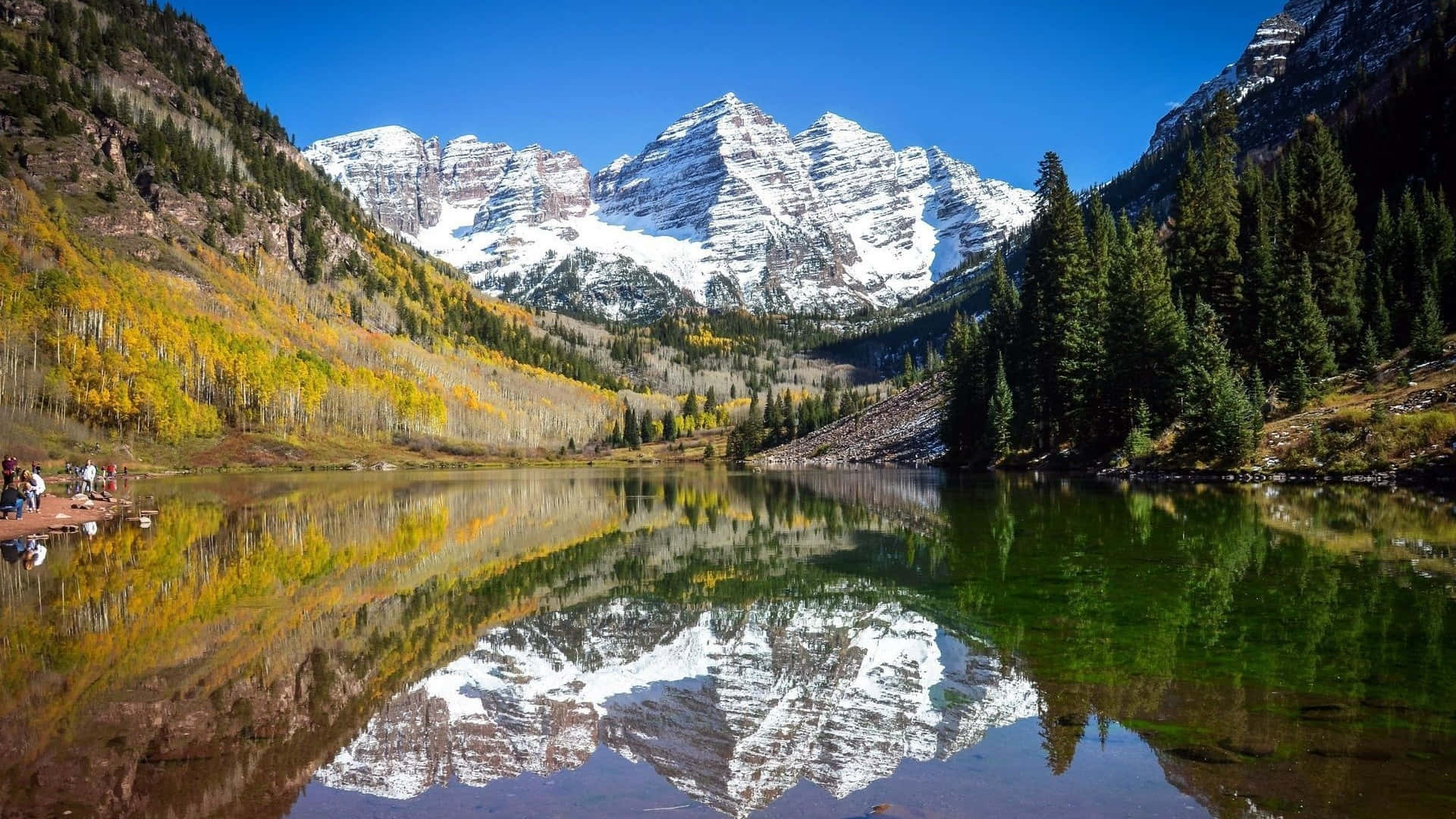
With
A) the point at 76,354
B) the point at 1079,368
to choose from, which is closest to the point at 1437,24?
the point at 1079,368

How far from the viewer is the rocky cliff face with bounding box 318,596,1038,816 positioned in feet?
27.5

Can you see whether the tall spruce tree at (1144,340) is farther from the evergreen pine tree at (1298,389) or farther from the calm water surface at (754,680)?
the calm water surface at (754,680)

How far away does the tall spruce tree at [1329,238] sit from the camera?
188 ft

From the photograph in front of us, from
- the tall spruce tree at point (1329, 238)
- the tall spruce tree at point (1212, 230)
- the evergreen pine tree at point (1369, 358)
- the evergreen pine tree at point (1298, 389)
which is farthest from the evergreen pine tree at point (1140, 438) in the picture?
the tall spruce tree at point (1329, 238)

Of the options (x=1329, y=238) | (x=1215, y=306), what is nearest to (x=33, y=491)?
(x=1215, y=306)

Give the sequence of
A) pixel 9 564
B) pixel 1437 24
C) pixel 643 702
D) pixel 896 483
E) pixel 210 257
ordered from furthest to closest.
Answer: pixel 210 257 → pixel 1437 24 → pixel 896 483 → pixel 9 564 → pixel 643 702

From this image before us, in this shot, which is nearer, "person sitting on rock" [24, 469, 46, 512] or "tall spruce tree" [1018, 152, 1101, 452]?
"person sitting on rock" [24, 469, 46, 512]

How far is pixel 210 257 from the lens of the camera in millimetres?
145875

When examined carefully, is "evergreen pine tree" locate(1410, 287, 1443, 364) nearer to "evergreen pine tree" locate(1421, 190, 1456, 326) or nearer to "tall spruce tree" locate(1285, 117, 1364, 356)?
"tall spruce tree" locate(1285, 117, 1364, 356)

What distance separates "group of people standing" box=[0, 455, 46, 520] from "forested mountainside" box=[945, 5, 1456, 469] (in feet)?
191

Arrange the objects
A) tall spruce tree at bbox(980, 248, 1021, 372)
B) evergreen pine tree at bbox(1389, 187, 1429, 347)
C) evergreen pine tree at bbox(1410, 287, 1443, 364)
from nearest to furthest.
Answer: evergreen pine tree at bbox(1410, 287, 1443, 364) < evergreen pine tree at bbox(1389, 187, 1429, 347) < tall spruce tree at bbox(980, 248, 1021, 372)

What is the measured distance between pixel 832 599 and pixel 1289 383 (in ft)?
154

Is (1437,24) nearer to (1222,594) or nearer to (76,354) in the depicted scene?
(1222,594)

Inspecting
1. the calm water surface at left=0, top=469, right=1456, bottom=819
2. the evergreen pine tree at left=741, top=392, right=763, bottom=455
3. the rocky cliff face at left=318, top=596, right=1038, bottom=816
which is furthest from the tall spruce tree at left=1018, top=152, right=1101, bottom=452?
the evergreen pine tree at left=741, top=392, right=763, bottom=455
